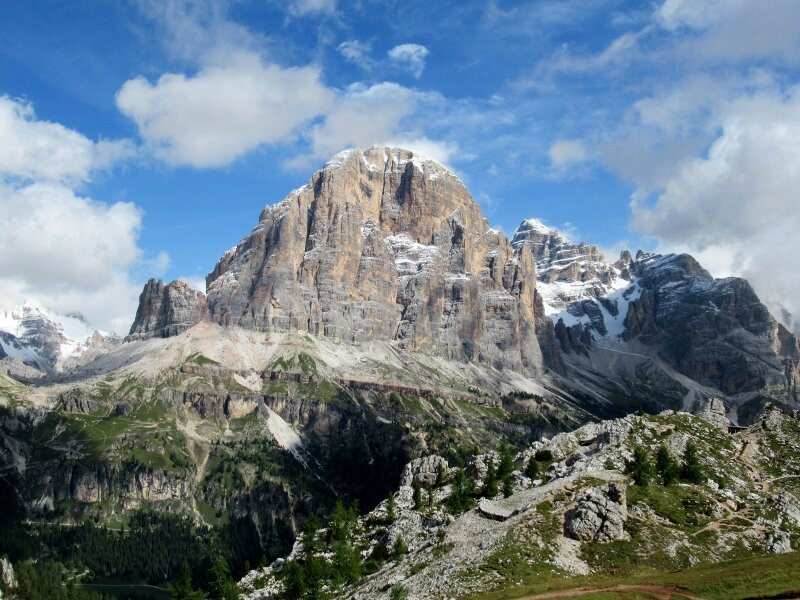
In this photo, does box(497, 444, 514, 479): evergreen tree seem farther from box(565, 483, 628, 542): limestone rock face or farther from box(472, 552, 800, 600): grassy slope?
box(472, 552, 800, 600): grassy slope

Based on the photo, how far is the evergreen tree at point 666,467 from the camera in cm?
12706

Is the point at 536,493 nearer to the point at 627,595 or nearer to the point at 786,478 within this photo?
the point at 627,595

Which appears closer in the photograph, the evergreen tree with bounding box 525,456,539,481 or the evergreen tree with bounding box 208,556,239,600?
the evergreen tree with bounding box 208,556,239,600

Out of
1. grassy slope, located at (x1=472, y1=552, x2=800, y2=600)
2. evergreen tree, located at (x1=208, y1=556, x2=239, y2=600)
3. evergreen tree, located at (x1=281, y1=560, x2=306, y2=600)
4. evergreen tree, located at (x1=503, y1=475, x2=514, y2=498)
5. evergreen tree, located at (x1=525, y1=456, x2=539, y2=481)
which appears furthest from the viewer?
evergreen tree, located at (x1=525, y1=456, x2=539, y2=481)

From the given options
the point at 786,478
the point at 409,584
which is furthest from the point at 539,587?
the point at 786,478

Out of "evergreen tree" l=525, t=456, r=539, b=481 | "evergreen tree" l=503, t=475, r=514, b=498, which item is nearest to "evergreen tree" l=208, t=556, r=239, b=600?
"evergreen tree" l=503, t=475, r=514, b=498

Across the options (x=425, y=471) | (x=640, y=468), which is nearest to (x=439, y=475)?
(x=425, y=471)

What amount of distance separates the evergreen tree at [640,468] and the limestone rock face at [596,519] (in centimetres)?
1251

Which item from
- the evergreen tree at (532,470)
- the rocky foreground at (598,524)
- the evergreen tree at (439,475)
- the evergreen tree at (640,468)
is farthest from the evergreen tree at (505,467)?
the evergreen tree at (640,468)

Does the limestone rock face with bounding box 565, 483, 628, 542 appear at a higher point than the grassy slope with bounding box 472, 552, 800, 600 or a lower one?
higher

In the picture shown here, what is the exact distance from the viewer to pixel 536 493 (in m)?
125

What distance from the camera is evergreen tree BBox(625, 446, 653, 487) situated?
12357 centimetres

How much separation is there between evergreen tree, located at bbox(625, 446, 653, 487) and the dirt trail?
108 ft

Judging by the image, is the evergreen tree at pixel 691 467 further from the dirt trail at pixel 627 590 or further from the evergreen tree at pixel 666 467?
the dirt trail at pixel 627 590
